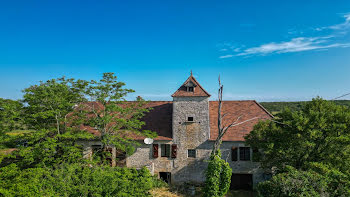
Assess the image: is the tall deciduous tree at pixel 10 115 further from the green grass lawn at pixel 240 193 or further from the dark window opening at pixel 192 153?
the green grass lawn at pixel 240 193

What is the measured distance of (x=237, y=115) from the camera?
24.1 metres

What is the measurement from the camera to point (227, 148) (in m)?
→ 21.8

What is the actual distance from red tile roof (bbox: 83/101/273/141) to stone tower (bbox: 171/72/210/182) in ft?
4.05

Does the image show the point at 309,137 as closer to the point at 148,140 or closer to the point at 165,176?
the point at 165,176

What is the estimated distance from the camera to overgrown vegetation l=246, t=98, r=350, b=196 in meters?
13.9

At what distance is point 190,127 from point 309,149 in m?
11.0

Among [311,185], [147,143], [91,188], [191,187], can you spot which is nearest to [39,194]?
[91,188]

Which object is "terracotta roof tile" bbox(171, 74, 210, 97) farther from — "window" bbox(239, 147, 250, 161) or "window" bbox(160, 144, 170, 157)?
"window" bbox(239, 147, 250, 161)

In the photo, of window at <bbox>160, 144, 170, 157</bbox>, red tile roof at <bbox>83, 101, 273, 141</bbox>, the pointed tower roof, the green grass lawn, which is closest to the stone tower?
the pointed tower roof

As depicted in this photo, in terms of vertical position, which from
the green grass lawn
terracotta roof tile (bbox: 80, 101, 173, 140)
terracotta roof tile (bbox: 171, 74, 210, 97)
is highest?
terracotta roof tile (bbox: 171, 74, 210, 97)

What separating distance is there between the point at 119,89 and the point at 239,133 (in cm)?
1367

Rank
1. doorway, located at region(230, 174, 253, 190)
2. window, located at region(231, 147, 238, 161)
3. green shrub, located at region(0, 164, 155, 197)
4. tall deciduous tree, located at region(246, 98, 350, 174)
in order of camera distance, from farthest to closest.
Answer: doorway, located at region(230, 174, 253, 190) < window, located at region(231, 147, 238, 161) < tall deciduous tree, located at region(246, 98, 350, 174) < green shrub, located at region(0, 164, 155, 197)

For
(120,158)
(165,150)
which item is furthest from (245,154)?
(120,158)

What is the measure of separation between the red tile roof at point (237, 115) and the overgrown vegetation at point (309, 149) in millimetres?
3698
